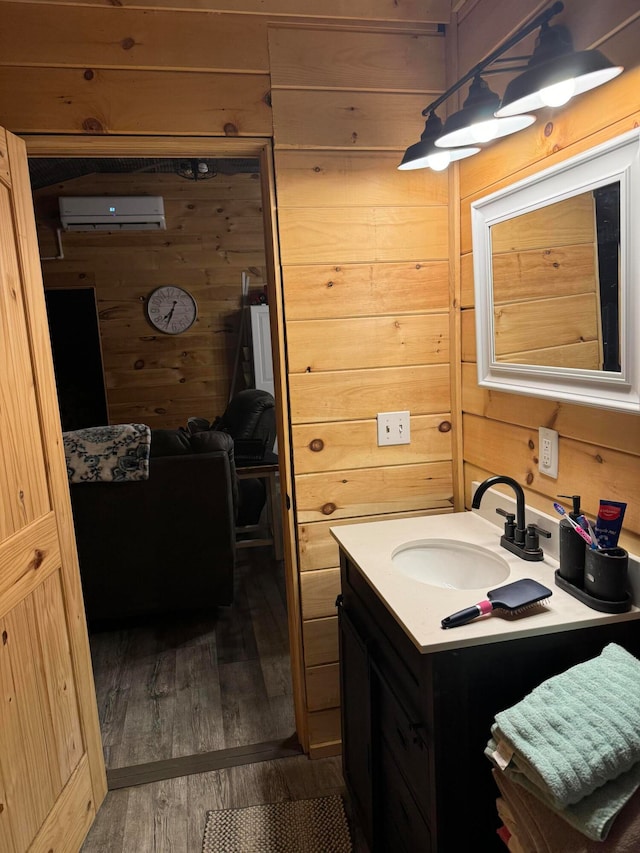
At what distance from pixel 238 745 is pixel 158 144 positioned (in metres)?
2.22

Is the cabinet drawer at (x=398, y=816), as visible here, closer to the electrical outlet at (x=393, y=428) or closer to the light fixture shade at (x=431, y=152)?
the electrical outlet at (x=393, y=428)

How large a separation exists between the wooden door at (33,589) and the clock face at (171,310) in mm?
3844

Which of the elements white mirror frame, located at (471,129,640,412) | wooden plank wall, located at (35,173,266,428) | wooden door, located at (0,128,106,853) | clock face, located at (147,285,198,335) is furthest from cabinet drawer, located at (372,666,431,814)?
clock face, located at (147,285,198,335)

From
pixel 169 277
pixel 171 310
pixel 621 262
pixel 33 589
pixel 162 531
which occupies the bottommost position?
pixel 162 531

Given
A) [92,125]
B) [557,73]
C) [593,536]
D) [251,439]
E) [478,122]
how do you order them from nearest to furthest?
[557,73] → [593,536] → [478,122] → [92,125] → [251,439]

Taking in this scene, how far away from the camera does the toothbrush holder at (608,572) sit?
48.9 inches

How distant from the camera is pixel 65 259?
541cm

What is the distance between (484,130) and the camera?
4.95 feet

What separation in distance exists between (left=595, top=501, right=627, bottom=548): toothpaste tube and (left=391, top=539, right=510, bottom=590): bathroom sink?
42cm

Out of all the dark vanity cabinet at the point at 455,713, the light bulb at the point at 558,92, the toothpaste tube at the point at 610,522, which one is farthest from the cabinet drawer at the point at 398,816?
the light bulb at the point at 558,92

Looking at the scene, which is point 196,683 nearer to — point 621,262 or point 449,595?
point 449,595

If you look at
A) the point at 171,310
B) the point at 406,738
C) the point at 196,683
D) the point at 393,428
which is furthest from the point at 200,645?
the point at 171,310

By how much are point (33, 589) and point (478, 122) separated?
173cm

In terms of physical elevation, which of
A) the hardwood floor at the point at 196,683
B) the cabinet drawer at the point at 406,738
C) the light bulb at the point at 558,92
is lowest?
the hardwood floor at the point at 196,683
